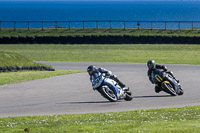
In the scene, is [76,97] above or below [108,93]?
below

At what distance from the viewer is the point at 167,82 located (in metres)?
18.4

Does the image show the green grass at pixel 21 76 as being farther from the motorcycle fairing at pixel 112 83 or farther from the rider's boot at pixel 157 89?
the rider's boot at pixel 157 89

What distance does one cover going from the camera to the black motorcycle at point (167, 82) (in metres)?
18.3

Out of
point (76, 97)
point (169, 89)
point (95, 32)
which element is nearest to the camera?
point (76, 97)

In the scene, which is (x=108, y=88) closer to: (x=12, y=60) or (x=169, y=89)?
(x=169, y=89)

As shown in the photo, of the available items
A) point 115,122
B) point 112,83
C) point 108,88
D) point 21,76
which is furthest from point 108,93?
point 21,76

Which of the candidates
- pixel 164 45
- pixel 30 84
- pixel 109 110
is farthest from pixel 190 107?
pixel 164 45

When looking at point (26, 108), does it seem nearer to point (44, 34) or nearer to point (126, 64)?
point (126, 64)

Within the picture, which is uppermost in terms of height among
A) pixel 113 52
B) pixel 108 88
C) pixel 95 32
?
pixel 95 32

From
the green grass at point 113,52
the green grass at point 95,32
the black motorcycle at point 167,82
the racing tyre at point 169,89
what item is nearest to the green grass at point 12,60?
the green grass at point 113,52

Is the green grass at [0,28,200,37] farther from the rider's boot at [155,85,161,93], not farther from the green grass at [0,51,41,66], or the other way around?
the rider's boot at [155,85,161,93]

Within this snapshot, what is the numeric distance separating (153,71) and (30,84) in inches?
217

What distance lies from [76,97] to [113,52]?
907 inches

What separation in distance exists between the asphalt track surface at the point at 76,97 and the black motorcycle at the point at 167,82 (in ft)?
0.81
